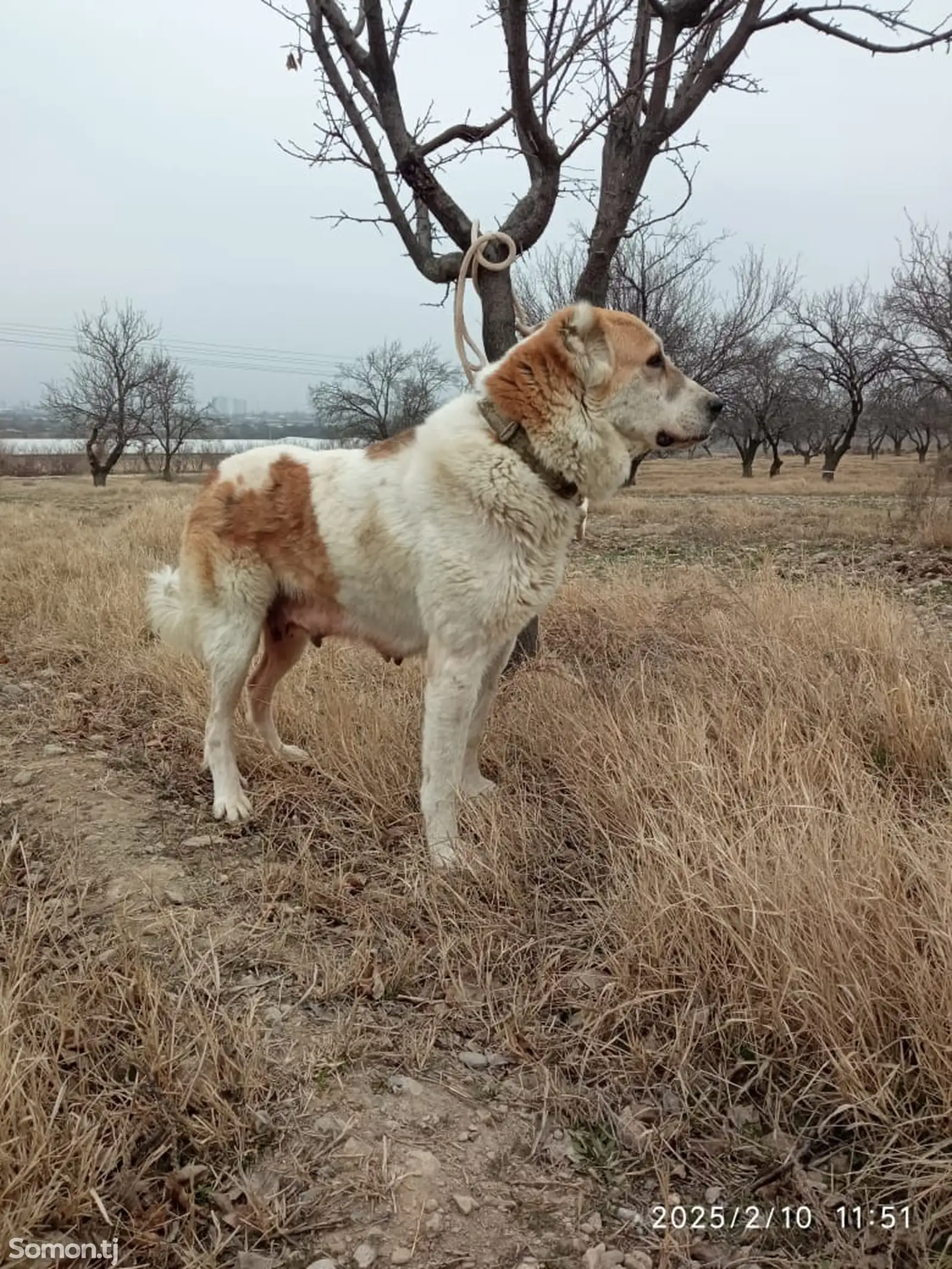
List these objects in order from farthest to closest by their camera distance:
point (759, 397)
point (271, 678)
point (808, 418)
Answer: point (808, 418), point (759, 397), point (271, 678)

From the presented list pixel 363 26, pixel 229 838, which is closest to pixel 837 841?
pixel 229 838

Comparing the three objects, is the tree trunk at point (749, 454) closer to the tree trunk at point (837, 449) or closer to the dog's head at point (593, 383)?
the tree trunk at point (837, 449)

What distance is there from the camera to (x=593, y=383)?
3.08 metres

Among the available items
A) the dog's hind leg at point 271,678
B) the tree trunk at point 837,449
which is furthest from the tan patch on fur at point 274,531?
the tree trunk at point 837,449

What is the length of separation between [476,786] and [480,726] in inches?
9.9

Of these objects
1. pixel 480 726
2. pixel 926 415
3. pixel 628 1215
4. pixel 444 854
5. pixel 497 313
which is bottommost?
pixel 628 1215

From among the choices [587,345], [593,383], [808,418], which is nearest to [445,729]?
[593,383]

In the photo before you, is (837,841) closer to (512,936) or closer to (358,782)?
(512,936)

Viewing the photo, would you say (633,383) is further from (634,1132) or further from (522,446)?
(634,1132)

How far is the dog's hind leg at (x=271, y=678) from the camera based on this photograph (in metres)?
3.89

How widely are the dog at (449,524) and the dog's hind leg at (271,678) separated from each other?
329 mm

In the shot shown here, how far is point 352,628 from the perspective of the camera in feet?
11.4

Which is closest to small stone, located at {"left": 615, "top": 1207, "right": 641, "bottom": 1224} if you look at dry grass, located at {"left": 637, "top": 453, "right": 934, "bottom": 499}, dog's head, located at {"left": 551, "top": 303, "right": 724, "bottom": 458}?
dog's head, located at {"left": 551, "top": 303, "right": 724, "bottom": 458}

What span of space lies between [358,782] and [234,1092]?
1.62 meters
